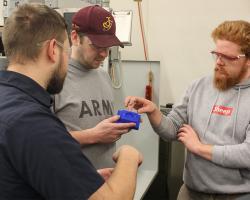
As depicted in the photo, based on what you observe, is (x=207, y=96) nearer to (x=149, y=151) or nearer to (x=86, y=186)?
(x=86, y=186)

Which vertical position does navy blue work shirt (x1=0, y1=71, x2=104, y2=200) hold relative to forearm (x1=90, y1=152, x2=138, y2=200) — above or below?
above

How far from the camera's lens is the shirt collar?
3.00 feet

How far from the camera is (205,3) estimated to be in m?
3.08

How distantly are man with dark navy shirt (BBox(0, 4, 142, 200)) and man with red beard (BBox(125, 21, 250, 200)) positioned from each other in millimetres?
695

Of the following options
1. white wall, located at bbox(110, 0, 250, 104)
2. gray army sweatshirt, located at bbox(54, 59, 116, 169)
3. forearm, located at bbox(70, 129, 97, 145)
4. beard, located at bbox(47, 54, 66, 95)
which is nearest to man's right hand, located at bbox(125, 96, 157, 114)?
gray army sweatshirt, located at bbox(54, 59, 116, 169)

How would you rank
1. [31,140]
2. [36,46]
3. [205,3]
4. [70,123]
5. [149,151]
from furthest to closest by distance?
[205,3]
[149,151]
[70,123]
[36,46]
[31,140]

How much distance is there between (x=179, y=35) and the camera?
3182mm

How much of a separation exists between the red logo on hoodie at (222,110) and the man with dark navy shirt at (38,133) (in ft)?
2.47

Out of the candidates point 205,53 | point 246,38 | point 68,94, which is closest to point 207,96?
point 246,38

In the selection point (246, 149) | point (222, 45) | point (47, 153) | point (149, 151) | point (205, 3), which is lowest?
point (149, 151)

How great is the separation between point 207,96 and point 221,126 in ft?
0.60

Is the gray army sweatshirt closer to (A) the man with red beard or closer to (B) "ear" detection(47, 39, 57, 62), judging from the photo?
(A) the man with red beard

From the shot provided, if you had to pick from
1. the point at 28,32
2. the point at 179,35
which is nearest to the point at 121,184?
the point at 28,32

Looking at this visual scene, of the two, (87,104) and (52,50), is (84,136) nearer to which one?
(87,104)
